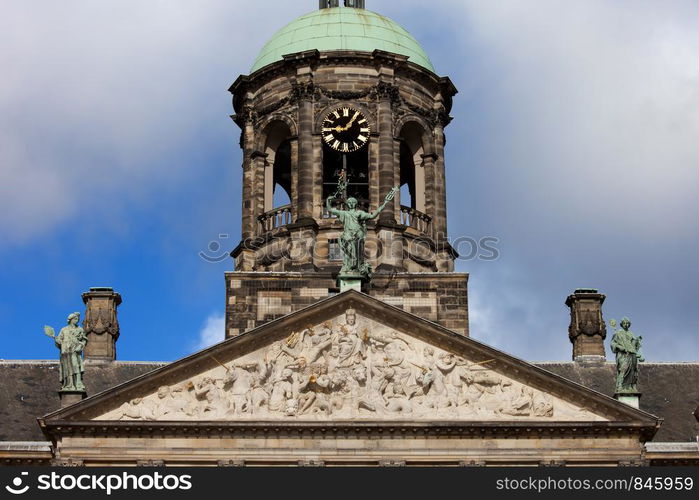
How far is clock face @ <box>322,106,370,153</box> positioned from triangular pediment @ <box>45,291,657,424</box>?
639cm

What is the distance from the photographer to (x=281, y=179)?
53.0 meters

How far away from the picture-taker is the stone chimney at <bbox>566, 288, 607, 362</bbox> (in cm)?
5238

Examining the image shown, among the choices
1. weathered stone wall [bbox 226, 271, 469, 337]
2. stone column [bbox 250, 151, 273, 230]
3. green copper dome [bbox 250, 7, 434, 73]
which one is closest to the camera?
weathered stone wall [bbox 226, 271, 469, 337]

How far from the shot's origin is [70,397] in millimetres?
45344

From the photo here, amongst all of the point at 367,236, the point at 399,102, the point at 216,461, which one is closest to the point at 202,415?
the point at 216,461

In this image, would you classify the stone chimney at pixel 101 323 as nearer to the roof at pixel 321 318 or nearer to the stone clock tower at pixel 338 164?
the roof at pixel 321 318

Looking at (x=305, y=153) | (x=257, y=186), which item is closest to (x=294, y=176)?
(x=305, y=153)

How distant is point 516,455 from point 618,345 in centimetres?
334

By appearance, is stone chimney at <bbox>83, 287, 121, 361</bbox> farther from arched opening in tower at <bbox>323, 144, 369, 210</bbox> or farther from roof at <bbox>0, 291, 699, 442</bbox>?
arched opening in tower at <bbox>323, 144, 369, 210</bbox>

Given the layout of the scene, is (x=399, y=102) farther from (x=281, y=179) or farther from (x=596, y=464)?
(x=596, y=464)

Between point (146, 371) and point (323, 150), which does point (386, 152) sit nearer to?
point (323, 150)

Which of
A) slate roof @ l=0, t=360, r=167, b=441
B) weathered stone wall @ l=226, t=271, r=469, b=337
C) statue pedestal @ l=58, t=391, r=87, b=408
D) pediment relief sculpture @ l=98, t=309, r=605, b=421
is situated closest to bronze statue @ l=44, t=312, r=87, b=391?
statue pedestal @ l=58, t=391, r=87, b=408

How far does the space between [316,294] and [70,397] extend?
676 centimetres

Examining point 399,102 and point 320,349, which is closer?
point 320,349
